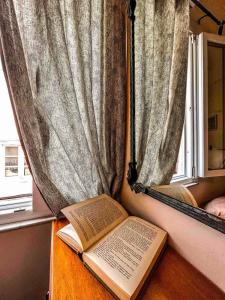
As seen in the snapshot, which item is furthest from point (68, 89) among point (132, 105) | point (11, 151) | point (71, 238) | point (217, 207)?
point (217, 207)

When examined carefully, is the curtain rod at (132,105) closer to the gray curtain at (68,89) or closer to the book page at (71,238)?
the gray curtain at (68,89)

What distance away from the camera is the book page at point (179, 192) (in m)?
0.55

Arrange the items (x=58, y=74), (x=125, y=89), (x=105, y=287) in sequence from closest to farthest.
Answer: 1. (x=105, y=287)
2. (x=58, y=74)
3. (x=125, y=89)

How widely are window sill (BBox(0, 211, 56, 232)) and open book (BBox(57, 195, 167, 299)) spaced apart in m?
0.21

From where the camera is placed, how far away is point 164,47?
2.39 ft

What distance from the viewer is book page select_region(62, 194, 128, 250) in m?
0.61

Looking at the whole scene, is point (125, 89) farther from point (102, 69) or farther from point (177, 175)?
point (177, 175)

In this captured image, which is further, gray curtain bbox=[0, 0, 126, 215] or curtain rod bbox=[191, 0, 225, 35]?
gray curtain bbox=[0, 0, 126, 215]

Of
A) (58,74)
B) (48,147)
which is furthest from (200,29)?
(48,147)

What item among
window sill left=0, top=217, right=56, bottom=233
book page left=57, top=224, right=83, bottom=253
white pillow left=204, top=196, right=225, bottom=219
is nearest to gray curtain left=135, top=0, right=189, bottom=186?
white pillow left=204, top=196, right=225, bottom=219

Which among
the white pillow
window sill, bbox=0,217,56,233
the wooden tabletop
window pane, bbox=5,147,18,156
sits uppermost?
window pane, bbox=5,147,18,156

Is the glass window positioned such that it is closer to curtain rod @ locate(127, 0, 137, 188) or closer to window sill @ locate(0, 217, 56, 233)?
window sill @ locate(0, 217, 56, 233)

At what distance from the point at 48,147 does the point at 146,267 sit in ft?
1.85

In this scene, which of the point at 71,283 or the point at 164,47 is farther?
the point at 164,47
